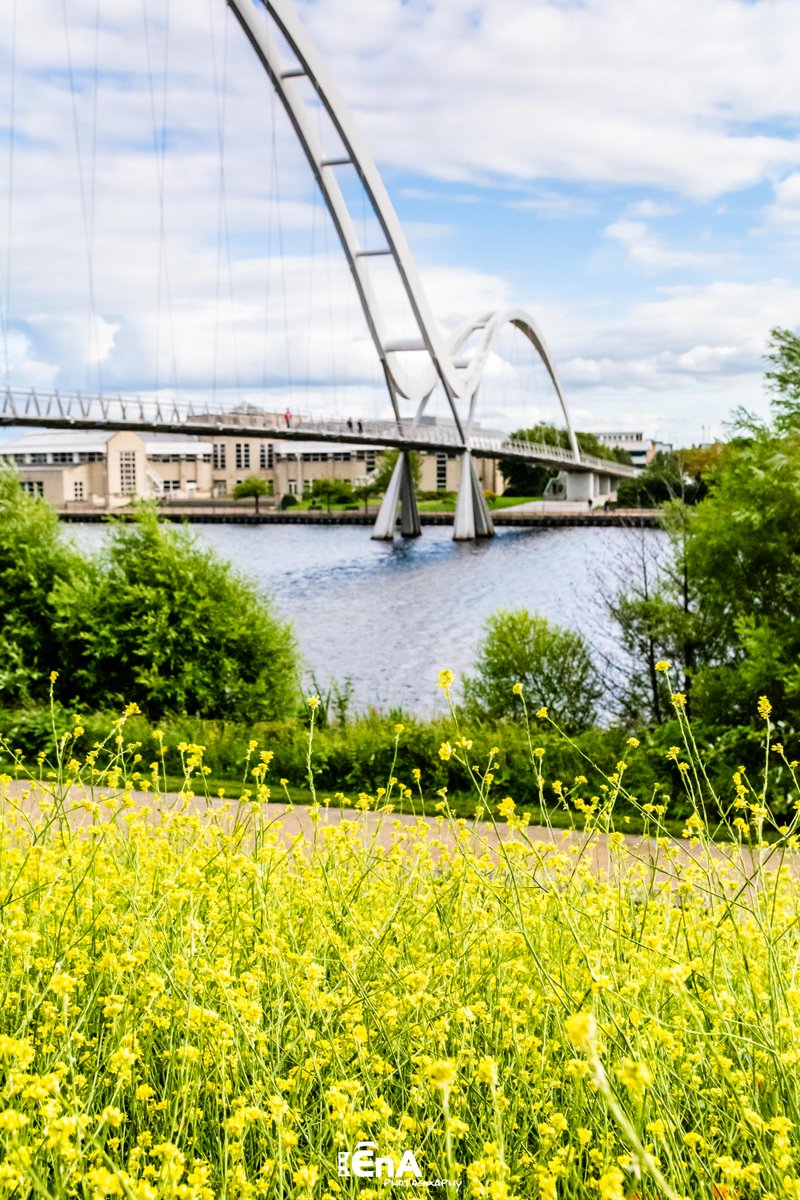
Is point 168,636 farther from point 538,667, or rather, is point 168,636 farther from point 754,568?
point 754,568

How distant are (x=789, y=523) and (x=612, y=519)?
254 ft

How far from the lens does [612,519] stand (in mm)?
87812

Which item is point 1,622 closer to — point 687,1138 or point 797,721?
point 797,721

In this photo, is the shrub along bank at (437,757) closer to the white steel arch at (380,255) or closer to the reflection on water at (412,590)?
the reflection on water at (412,590)

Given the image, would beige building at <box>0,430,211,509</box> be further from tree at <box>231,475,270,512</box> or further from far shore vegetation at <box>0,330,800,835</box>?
far shore vegetation at <box>0,330,800,835</box>

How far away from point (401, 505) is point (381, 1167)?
78.0m

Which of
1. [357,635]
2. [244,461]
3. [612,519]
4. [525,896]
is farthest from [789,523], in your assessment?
[244,461]

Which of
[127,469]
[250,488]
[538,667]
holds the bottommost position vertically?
[538,667]

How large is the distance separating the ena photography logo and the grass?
2 cm

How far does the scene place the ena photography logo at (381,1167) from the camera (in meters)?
2.47

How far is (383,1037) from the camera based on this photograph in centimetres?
348

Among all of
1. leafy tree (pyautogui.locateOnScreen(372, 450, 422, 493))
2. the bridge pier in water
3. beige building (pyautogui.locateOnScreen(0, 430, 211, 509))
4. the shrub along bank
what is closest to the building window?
beige building (pyautogui.locateOnScreen(0, 430, 211, 509))

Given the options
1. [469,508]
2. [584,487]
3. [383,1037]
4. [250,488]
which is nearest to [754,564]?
[383,1037]

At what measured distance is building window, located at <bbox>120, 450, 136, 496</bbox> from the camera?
89125 millimetres
